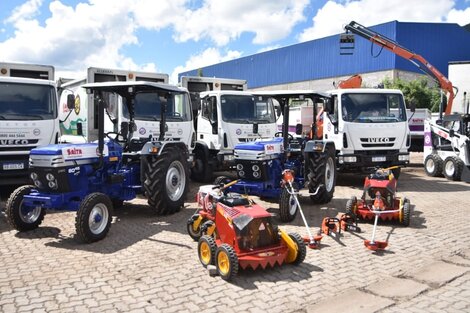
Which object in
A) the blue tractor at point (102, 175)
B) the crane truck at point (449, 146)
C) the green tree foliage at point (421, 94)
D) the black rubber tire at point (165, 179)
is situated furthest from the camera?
the green tree foliage at point (421, 94)

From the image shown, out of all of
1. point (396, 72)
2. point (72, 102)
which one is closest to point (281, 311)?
point (72, 102)

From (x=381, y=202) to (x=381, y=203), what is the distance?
0.02 m

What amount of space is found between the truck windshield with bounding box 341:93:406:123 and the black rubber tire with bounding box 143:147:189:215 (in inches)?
213

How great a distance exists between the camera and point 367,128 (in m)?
Result: 11.8

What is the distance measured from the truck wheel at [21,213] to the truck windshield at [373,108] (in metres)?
7.88

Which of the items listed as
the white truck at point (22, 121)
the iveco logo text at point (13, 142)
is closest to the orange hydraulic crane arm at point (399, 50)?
the white truck at point (22, 121)

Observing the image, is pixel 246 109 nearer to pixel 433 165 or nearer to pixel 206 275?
pixel 433 165

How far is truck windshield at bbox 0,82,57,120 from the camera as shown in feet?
29.2

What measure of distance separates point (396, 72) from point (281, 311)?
35.0 meters

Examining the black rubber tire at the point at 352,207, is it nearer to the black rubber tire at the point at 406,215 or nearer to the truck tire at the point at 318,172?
the black rubber tire at the point at 406,215

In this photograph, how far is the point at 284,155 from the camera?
27.2ft

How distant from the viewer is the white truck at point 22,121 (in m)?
8.89

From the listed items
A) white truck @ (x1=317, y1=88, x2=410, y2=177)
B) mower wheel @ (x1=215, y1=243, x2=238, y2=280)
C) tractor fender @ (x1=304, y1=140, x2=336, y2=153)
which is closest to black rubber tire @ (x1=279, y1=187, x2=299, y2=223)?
tractor fender @ (x1=304, y1=140, x2=336, y2=153)

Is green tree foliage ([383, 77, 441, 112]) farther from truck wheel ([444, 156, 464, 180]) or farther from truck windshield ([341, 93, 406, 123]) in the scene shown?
truck windshield ([341, 93, 406, 123])
